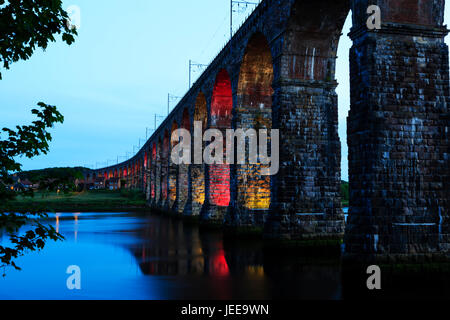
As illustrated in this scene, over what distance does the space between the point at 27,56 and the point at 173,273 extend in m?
8.14

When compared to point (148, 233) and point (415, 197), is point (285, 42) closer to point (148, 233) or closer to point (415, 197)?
point (415, 197)

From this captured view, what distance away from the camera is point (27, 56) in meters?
4.77

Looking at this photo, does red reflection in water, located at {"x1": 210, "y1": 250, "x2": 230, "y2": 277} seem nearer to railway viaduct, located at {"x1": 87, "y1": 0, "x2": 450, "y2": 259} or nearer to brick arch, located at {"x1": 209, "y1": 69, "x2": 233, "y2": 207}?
railway viaduct, located at {"x1": 87, "y1": 0, "x2": 450, "y2": 259}

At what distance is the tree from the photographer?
14.2 ft

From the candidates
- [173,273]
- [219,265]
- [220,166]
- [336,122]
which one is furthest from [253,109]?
[173,273]

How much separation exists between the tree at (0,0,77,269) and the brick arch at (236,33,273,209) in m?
14.8

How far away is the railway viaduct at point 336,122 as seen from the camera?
980 centimetres

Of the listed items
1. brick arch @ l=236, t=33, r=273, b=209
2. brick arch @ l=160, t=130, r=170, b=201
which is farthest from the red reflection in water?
brick arch @ l=160, t=130, r=170, b=201

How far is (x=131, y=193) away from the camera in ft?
213

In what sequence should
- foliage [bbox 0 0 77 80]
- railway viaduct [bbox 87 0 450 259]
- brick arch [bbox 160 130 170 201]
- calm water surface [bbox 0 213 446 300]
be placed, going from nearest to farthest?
1. foliage [bbox 0 0 77 80]
2. calm water surface [bbox 0 213 446 300]
3. railway viaduct [bbox 87 0 450 259]
4. brick arch [bbox 160 130 170 201]

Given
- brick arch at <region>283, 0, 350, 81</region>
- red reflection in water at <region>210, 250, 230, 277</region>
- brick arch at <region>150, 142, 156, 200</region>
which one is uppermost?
brick arch at <region>283, 0, 350, 81</region>

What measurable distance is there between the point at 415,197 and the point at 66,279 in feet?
29.2

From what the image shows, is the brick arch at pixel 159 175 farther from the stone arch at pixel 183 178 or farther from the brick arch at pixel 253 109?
the brick arch at pixel 253 109

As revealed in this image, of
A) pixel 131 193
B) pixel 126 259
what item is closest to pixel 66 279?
pixel 126 259
